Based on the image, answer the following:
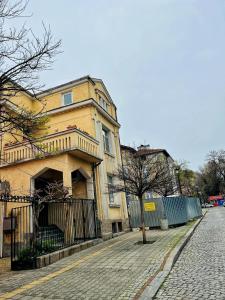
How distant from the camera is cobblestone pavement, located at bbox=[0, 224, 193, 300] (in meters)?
5.64

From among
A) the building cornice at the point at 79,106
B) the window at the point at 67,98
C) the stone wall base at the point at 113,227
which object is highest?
the window at the point at 67,98

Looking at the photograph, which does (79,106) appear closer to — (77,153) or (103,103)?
(103,103)

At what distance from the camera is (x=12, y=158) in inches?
585

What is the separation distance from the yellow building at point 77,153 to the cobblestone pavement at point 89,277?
16.3 ft

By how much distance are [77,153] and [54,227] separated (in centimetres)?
416

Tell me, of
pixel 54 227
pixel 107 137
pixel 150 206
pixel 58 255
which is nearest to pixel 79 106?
pixel 107 137

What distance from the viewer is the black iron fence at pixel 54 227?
31.9 feet

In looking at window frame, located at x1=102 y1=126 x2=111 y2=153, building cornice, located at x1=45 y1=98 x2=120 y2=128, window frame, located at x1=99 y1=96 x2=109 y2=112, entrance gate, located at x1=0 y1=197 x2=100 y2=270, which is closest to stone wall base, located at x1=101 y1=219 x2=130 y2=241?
entrance gate, located at x1=0 y1=197 x2=100 y2=270

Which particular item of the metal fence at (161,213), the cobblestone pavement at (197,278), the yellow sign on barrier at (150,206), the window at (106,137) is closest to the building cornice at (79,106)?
the window at (106,137)

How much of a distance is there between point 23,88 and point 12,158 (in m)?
8.27

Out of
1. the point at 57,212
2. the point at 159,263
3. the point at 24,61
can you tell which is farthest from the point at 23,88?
the point at 57,212

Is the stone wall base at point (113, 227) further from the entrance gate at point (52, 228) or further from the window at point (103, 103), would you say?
the window at point (103, 103)

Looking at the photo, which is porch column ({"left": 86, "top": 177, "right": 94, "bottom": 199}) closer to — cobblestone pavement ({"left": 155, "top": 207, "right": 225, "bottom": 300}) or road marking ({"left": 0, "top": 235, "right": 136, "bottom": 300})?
road marking ({"left": 0, "top": 235, "right": 136, "bottom": 300})

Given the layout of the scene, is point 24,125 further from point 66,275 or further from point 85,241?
point 85,241
